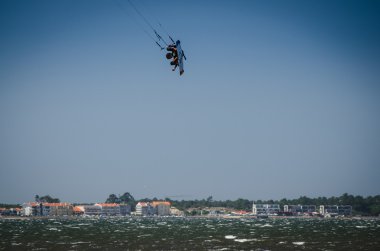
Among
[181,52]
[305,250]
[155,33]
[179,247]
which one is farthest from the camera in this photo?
[179,247]

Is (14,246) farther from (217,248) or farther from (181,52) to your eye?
(181,52)

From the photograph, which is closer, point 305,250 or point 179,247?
point 305,250

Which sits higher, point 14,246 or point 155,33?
point 155,33

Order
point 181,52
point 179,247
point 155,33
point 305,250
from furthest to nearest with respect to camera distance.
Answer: point 179,247
point 305,250
point 181,52
point 155,33

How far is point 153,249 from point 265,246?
12300 mm

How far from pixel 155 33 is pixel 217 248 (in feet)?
109

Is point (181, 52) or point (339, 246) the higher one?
point (181, 52)

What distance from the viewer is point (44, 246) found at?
58.6 m

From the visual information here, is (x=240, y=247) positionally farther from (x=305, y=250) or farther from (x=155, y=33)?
(x=155, y=33)

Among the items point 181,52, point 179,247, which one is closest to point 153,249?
point 179,247

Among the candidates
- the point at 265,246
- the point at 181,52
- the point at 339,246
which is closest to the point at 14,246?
the point at 265,246

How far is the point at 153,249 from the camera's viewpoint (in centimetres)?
5375

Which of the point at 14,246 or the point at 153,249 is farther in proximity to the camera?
the point at 14,246

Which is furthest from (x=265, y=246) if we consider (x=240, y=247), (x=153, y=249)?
(x=153, y=249)
